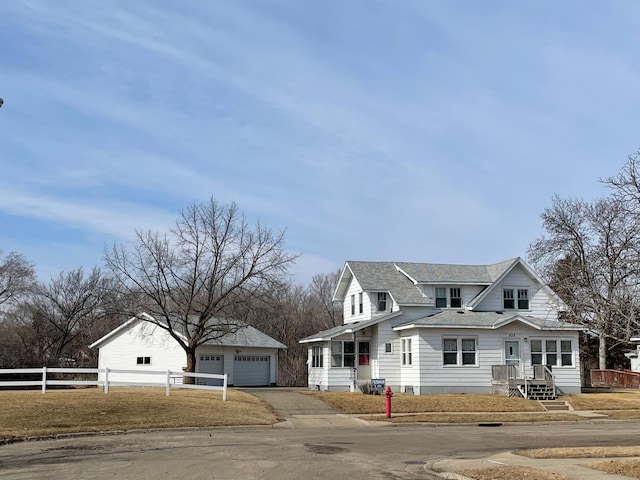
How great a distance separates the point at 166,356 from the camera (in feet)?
160

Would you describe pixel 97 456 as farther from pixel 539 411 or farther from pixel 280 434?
pixel 539 411

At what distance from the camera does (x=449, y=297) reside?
4175 cm

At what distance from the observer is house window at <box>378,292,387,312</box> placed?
4198 cm

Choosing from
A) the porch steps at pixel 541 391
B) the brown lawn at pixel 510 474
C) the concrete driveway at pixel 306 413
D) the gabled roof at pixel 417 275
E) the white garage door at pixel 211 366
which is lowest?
the concrete driveway at pixel 306 413

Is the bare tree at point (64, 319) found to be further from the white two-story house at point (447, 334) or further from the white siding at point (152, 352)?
the white two-story house at point (447, 334)

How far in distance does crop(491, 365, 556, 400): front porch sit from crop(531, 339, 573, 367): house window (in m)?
0.73

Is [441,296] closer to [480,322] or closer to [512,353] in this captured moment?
[480,322]

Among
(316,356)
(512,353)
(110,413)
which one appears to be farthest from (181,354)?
(110,413)

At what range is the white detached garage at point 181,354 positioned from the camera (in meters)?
48.2

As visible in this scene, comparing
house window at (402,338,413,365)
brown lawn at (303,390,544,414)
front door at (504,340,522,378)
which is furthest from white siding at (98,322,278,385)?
front door at (504,340,522,378)

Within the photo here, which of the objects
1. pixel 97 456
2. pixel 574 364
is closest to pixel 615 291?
pixel 97 456

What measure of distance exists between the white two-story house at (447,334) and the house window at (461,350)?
54mm

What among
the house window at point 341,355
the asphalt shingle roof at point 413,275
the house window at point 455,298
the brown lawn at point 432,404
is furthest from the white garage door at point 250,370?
the house window at point 455,298

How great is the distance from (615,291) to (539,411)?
48.4 feet
